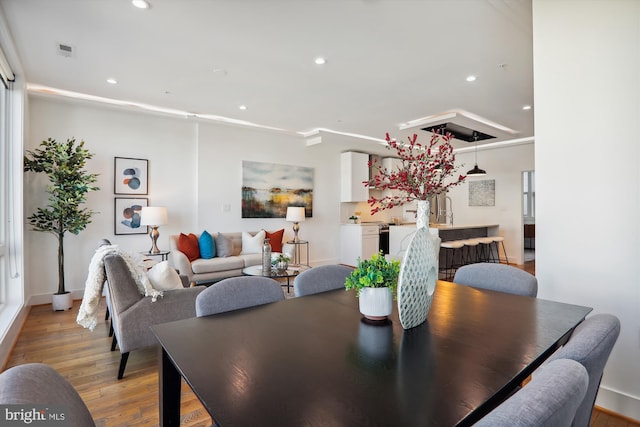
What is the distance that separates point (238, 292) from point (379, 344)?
0.81 metres

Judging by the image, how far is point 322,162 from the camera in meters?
6.97

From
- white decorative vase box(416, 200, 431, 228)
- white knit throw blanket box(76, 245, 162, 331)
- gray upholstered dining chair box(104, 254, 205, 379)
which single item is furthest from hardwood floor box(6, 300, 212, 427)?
white decorative vase box(416, 200, 431, 228)

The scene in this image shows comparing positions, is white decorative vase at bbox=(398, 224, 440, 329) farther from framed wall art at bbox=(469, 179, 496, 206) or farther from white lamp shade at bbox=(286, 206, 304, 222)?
framed wall art at bbox=(469, 179, 496, 206)

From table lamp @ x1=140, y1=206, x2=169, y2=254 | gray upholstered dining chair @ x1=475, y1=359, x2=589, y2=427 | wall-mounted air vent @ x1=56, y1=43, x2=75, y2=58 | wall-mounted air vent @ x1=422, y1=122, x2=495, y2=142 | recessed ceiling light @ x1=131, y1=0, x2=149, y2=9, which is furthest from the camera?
wall-mounted air vent @ x1=422, y1=122, x2=495, y2=142

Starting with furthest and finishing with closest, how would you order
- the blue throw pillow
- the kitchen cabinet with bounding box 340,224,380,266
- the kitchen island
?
the kitchen cabinet with bounding box 340,224,380,266
the kitchen island
the blue throw pillow

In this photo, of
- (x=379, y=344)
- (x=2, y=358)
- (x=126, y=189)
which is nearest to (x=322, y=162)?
(x=126, y=189)

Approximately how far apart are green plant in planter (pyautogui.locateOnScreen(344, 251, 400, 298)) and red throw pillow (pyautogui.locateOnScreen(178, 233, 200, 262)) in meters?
4.02

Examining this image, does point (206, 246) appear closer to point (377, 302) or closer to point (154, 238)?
point (154, 238)

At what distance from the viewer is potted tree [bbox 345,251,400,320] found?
133 centimetres

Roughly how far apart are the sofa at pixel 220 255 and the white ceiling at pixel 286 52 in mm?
1980

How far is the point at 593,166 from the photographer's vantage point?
2057 mm

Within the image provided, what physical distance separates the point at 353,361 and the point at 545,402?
0.51m

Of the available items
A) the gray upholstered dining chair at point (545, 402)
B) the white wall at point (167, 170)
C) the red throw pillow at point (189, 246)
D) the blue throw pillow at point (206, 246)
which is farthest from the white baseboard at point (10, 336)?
the gray upholstered dining chair at point (545, 402)

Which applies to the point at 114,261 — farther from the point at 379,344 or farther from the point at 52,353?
the point at 379,344
